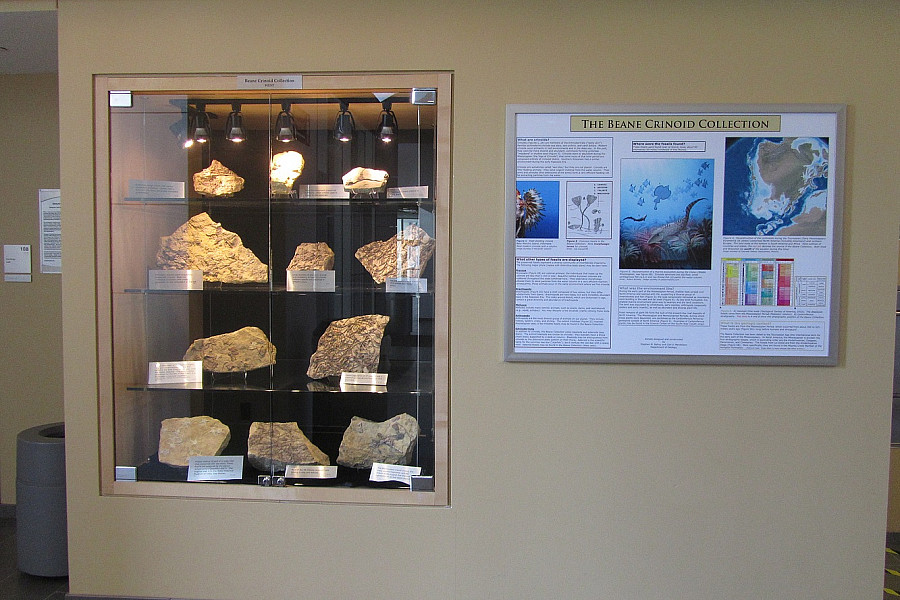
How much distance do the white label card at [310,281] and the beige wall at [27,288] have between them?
74.9 inches

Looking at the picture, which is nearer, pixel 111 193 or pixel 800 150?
pixel 800 150

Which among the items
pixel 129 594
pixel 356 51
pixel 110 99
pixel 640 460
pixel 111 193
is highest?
pixel 356 51

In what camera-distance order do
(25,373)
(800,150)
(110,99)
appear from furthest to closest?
(25,373) < (110,99) < (800,150)

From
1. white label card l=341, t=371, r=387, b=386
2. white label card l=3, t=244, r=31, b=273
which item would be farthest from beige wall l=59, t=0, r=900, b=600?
white label card l=3, t=244, r=31, b=273

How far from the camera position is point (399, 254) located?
2.53 m

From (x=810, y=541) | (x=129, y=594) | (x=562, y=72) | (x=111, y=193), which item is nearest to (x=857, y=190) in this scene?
(x=562, y=72)

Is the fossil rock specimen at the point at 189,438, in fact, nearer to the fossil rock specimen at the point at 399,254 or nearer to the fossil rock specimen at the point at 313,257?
the fossil rock specimen at the point at 313,257

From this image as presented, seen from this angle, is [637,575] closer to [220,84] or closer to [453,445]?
[453,445]

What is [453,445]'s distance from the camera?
2482 millimetres

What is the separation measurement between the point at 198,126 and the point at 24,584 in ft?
7.65

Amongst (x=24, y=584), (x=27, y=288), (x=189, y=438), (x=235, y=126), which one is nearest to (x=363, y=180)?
(x=235, y=126)

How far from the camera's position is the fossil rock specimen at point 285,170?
2.57 m

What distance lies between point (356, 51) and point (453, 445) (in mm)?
1624

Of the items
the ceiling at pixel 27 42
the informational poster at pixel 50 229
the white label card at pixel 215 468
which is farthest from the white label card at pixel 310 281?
the informational poster at pixel 50 229
